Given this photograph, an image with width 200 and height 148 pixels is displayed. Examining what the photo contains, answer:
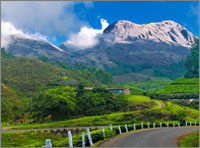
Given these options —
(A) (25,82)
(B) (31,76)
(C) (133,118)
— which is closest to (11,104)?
(A) (25,82)

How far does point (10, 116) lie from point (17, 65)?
197ft

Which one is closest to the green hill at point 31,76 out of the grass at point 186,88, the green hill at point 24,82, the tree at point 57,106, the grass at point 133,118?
the green hill at point 24,82

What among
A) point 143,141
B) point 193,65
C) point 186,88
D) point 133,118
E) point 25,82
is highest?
point 193,65

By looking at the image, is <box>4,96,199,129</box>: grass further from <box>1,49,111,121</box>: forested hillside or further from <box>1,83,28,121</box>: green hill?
<box>1,49,111,121</box>: forested hillside

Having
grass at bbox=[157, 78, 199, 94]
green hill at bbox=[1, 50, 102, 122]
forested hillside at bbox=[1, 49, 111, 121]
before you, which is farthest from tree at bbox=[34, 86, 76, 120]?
grass at bbox=[157, 78, 199, 94]

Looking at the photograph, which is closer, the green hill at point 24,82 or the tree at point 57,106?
the tree at point 57,106

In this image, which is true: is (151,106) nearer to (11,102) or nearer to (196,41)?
(11,102)

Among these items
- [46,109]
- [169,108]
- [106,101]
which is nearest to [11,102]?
[46,109]

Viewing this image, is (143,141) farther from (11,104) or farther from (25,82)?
(25,82)

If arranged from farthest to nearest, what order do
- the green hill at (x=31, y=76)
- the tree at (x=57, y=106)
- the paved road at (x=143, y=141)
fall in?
the green hill at (x=31, y=76) < the tree at (x=57, y=106) < the paved road at (x=143, y=141)

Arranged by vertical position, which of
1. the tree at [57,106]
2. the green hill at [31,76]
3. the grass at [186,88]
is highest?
the green hill at [31,76]

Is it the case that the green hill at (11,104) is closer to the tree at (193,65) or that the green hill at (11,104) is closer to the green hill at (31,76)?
the green hill at (31,76)

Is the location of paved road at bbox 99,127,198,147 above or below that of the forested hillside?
below

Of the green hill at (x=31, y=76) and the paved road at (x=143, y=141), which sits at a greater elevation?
the green hill at (x=31, y=76)
